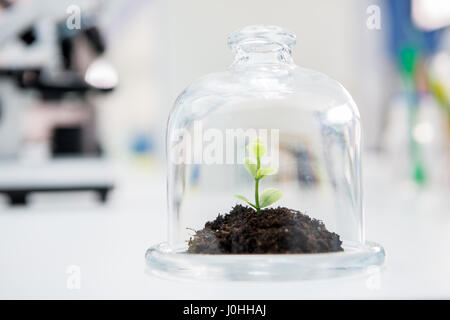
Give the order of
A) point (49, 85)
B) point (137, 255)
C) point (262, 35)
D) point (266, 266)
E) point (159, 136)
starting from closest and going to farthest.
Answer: point (266, 266)
point (262, 35)
point (137, 255)
point (49, 85)
point (159, 136)

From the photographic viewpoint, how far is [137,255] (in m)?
0.84

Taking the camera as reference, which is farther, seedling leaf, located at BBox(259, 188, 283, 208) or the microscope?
the microscope

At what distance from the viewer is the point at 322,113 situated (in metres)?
0.74

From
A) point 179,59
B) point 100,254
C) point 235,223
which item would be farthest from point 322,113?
point 179,59

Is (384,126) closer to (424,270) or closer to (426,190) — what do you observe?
(426,190)

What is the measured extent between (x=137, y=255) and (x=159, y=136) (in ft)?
8.89

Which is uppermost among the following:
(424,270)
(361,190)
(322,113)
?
(322,113)

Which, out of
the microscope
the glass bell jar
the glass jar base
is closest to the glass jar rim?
the glass bell jar

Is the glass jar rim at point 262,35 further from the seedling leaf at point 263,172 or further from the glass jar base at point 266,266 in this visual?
the glass jar base at point 266,266

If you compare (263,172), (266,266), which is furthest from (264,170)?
(266,266)

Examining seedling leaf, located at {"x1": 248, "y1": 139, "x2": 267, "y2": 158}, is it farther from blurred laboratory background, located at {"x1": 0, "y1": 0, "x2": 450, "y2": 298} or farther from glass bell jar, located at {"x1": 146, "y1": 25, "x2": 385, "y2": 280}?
blurred laboratory background, located at {"x1": 0, "y1": 0, "x2": 450, "y2": 298}

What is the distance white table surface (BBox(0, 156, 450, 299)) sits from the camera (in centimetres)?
57

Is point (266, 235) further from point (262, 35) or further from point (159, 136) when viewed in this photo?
point (159, 136)

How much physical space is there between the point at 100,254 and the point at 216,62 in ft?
5.60
